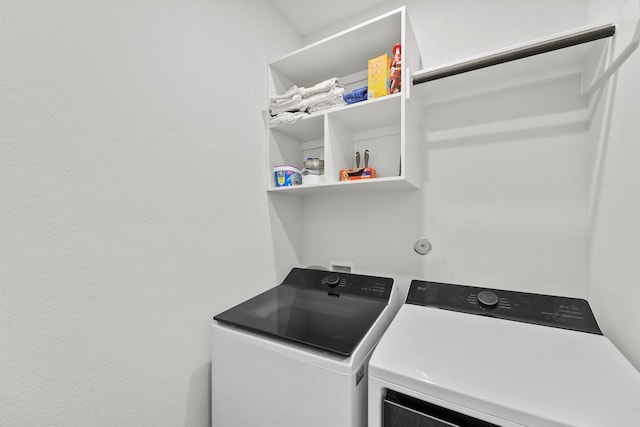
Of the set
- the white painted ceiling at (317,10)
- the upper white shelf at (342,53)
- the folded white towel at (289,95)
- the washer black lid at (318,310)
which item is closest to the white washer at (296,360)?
the washer black lid at (318,310)

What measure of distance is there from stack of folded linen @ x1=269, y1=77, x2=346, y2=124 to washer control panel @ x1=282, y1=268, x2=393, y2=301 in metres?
0.91

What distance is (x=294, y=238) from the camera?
169 centimetres

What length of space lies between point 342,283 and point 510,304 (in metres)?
0.75

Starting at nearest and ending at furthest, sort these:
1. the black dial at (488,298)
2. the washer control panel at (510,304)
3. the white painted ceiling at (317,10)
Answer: the washer control panel at (510,304) < the black dial at (488,298) < the white painted ceiling at (317,10)

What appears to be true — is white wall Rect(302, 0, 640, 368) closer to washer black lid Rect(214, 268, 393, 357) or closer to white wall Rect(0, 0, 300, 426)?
washer black lid Rect(214, 268, 393, 357)

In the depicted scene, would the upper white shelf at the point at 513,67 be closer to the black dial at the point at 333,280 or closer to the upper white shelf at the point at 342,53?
the upper white shelf at the point at 342,53

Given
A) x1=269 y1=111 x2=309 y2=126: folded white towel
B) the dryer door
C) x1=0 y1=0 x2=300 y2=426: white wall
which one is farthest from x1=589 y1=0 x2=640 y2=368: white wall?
x1=0 y1=0 x2=300 y2=426: white wall

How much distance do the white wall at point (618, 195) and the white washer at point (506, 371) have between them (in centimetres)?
9

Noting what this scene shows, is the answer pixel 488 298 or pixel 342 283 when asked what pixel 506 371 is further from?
pixel 342 283

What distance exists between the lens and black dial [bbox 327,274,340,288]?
138cm

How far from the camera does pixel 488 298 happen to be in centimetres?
107

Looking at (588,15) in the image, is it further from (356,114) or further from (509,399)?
(509,399)

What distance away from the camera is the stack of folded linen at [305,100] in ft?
4.33

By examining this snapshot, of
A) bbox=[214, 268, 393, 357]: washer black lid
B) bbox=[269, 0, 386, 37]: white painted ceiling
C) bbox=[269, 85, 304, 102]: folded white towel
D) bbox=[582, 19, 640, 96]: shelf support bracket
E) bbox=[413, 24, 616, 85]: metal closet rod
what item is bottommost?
bbox=[214, 268, 393, 357]: washer black lid
